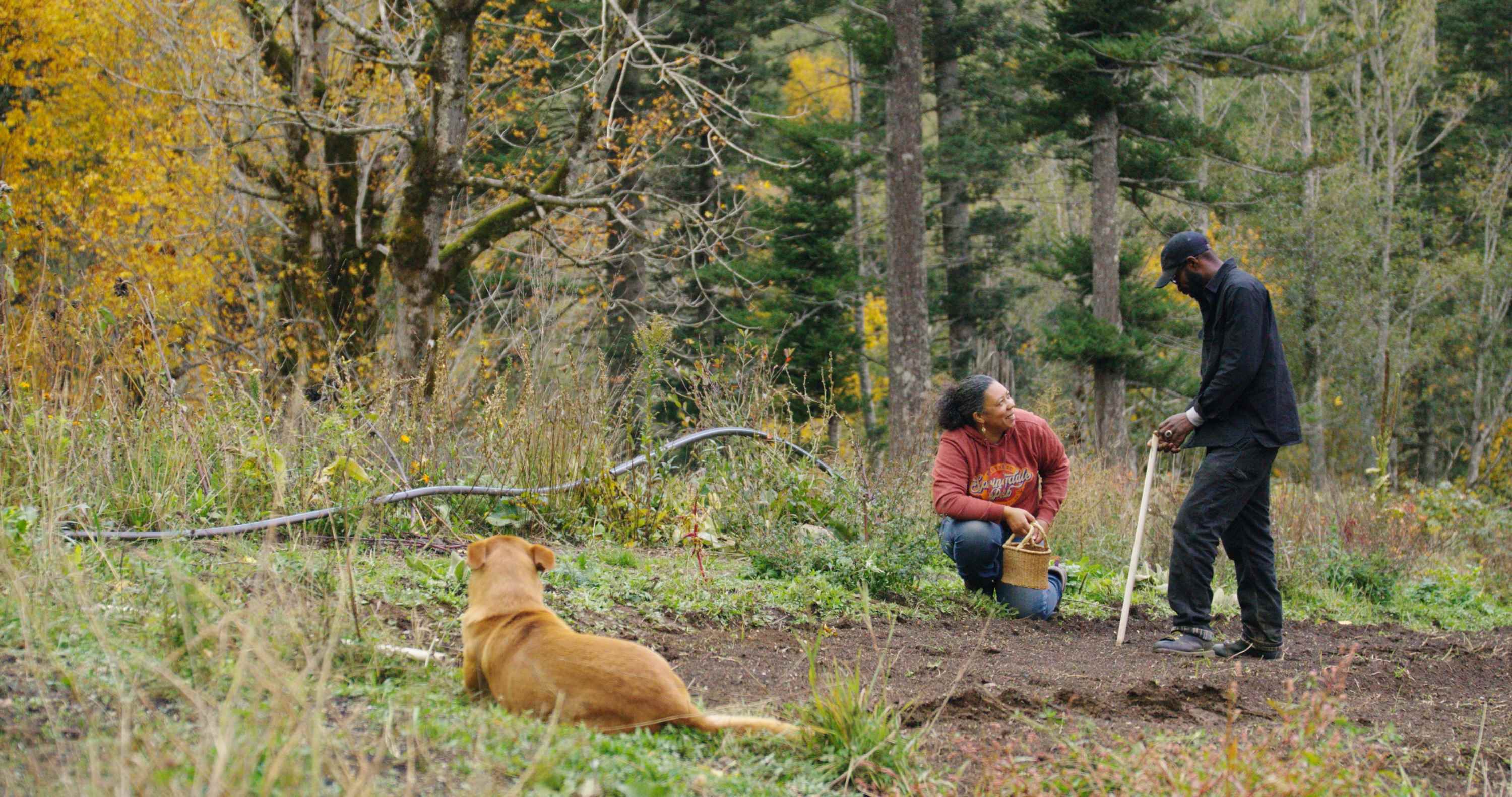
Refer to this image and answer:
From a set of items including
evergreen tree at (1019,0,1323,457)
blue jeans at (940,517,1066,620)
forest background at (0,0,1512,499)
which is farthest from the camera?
evergreen tree at (1019,0,1323,457)

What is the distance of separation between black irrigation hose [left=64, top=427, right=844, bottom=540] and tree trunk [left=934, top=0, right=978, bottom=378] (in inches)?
714

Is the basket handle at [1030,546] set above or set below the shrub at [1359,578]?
above

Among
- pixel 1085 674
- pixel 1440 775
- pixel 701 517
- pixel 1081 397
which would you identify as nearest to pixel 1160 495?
pixel 701 517

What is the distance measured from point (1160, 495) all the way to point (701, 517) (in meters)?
4.71

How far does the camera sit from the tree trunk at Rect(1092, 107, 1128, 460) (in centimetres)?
2080

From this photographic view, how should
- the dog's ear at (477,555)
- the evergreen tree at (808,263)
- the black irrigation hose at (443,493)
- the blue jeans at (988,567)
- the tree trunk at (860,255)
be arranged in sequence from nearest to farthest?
the dog's ear at (477,555)
the black irrigation hose at (443,493)
the blue jeans at (988,567)
the evergreen tree at (808,263)
the tree trunk at (860,255)

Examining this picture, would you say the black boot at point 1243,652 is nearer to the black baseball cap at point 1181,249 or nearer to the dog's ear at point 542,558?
the black baseball cap at point 1181,249

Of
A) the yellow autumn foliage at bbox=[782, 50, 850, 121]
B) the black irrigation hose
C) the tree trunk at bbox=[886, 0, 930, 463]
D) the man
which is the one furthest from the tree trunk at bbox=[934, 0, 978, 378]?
the man

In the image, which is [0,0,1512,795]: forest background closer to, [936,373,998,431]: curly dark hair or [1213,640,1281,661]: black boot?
[1213,640,1281,661]: black boot

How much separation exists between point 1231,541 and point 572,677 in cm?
405

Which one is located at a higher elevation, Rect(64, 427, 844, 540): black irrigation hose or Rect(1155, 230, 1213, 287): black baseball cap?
Rect(1155, 230, 1213, 287): black baseball cap

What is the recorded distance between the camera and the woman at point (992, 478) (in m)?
6.11

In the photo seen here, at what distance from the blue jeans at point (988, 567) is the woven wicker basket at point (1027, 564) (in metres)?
0.12

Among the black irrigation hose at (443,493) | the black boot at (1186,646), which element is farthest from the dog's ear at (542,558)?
the black boot at (1186,646)
